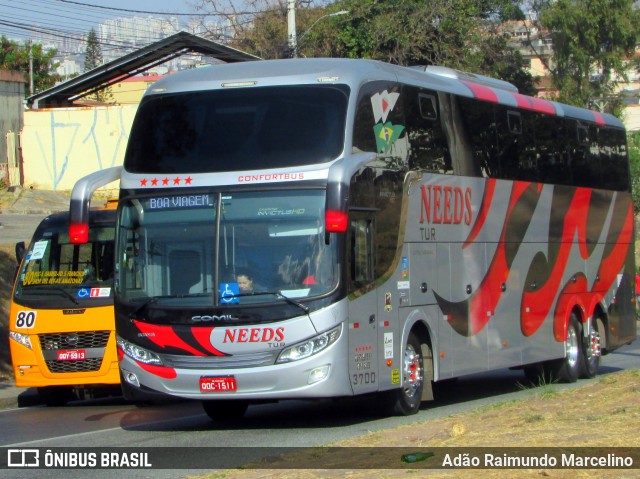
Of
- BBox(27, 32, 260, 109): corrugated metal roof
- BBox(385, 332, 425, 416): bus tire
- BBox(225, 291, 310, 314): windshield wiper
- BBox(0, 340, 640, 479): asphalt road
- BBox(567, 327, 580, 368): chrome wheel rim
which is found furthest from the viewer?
BBox(27, 32, 260, 109): corrugated metal roof

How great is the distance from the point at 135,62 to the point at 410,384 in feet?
93.4

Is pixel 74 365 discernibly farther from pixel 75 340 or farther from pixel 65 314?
pixel 65 314

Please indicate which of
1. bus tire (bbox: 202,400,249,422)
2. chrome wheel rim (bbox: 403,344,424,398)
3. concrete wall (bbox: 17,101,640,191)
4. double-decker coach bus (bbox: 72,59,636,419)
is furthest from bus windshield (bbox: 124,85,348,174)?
concrete wall (bbox: 17,101,640,191)

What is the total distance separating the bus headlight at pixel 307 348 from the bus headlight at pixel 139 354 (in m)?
1.34

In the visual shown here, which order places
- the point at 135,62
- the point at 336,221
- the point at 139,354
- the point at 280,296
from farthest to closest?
1. the point at 135,62
2. the point at 139,354
3. the point at 280,296
4. the point at 336,221

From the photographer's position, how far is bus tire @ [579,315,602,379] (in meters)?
17.6

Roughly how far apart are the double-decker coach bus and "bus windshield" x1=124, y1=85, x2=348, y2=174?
0.02m

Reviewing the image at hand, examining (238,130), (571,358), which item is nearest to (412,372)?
(238,130)

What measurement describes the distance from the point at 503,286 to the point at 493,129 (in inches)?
84.7

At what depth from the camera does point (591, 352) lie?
17.9 m

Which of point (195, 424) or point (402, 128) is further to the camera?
point (195, 424)

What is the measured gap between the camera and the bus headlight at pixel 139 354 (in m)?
11.4

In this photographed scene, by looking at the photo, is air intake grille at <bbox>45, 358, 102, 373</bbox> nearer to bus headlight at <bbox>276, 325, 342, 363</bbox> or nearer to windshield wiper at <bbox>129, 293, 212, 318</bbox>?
windshield wiper at <bbox>129, 293, 212, 318</bbox>

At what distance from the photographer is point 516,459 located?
7.83 meters
